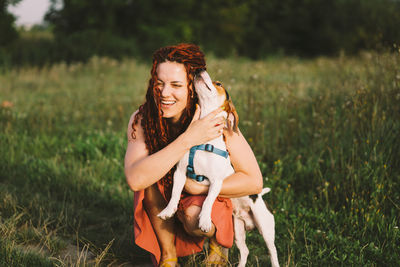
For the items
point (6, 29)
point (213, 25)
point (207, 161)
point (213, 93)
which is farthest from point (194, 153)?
point (213, 25)

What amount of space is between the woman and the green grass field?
0.29 meters

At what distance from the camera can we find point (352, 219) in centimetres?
288

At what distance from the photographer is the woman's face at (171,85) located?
2109mm

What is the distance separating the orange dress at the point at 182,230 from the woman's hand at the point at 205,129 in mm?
373

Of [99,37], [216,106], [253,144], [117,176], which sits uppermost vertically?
[99,37]

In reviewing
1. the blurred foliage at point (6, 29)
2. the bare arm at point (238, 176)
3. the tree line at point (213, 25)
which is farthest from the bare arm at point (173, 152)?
the tree line at point (213, 25)

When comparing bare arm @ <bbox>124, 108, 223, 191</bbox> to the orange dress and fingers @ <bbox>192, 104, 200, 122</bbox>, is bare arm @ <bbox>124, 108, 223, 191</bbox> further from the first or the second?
the orange dress

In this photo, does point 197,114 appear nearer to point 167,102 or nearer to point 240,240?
point 167,102

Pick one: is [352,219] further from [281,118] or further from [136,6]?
[136,6]

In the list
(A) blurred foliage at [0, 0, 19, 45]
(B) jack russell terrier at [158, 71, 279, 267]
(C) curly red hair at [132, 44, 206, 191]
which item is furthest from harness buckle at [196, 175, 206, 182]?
(A) blurred foliage at [0, 0, 19, 45]

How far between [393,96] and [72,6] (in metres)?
15.1

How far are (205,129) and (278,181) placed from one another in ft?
6.09

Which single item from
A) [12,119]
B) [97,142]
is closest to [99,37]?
[12,119]

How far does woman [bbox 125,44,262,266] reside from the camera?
2.04 meters
